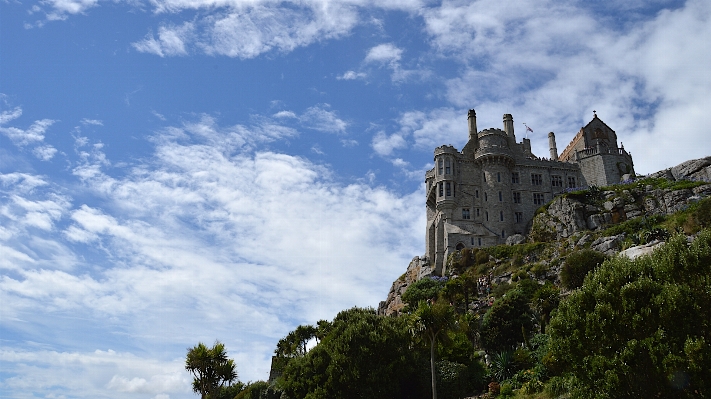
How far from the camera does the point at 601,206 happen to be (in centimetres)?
7731

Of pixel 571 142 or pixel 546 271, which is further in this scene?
pixel 571 142

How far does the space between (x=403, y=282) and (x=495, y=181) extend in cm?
2199

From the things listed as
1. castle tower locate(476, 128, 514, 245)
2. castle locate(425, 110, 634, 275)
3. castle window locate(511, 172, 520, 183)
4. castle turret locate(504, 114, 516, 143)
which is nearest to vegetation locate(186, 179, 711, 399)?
castle locate(425, 110, 634, 275)

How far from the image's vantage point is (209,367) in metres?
42.4

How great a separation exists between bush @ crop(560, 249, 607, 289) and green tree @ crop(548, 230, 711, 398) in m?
25.7

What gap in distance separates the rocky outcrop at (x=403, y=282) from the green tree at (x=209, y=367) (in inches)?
1587

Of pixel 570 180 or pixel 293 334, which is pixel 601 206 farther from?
pixel 293 334

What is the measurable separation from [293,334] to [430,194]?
34227 millimetres

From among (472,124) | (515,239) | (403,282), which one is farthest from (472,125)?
(403,282)

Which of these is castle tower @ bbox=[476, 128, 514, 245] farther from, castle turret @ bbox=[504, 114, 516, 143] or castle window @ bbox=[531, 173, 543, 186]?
castle window @ bbox=[531, 173, 543, 186]

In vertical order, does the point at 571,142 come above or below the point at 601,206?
above

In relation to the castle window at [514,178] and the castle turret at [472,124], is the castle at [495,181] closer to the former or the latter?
the castle window at [514,178]

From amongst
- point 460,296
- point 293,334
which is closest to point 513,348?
point 460,296

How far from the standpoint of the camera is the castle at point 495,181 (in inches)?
3302
